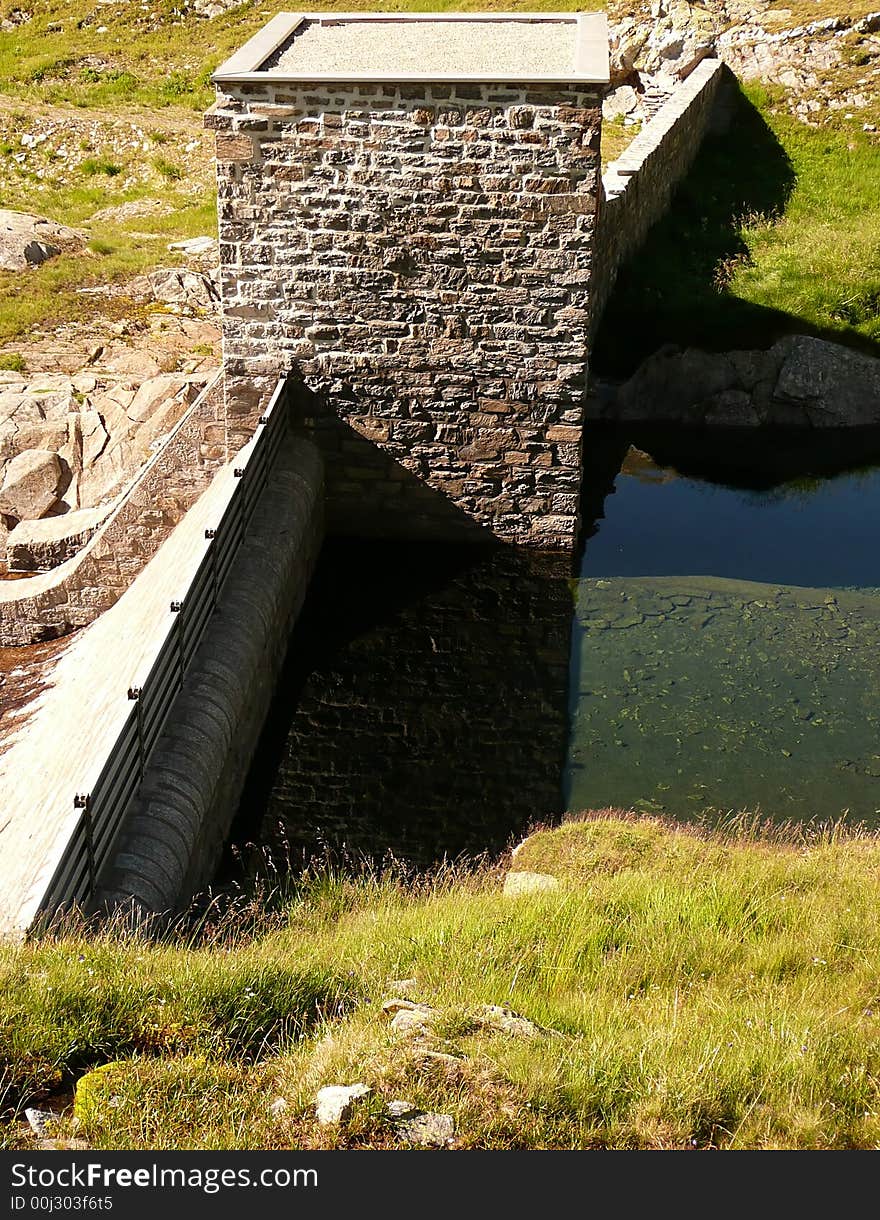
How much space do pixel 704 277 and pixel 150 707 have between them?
13.0 meters

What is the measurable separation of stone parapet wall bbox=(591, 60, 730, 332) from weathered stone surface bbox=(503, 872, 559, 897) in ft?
25.3

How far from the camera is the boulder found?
12742 millimetres

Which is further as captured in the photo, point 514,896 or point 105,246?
point 105,246

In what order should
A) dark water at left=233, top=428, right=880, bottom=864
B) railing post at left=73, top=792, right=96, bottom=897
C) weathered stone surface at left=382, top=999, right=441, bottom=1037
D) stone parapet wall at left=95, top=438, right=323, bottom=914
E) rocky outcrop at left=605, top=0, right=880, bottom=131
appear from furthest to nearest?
rocky outcrop at left=605, top=0, right=880, bottom=131, dark water at left=233, top=428, right=880, bottom=864, stone parapet wall at left=95, top=438, right=323, bottom=914, railing post at left=73, top=792, right=96, bottom=897, weathered stone surface at left=382, top=999, right=441, bottom=1037

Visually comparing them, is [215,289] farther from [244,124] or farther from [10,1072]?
[10,1072]

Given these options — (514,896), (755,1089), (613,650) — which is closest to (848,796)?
(613,650)

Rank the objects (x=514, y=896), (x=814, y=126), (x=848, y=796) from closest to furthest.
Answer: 1. (x=514, y=896)
2. (x=848, y=796)
3. (x=814, y=126)

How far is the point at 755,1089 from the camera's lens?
4.22m

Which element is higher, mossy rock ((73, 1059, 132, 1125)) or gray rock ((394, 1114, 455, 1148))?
mossy rock ((73, 1059, 132, 1125))

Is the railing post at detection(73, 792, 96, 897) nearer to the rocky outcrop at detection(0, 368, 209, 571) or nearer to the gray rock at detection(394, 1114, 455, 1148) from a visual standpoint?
the gray rock at detection(394, 1114, 455, 1148)

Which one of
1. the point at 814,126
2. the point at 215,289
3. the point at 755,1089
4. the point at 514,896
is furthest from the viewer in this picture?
the point at 814,126

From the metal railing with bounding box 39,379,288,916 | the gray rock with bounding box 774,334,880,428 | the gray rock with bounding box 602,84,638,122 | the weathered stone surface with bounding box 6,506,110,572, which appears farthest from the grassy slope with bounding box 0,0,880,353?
the metal railing with bounding box 39,379,288,916

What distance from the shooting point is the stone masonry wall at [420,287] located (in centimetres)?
1031

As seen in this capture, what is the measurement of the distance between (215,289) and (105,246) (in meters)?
3.06
